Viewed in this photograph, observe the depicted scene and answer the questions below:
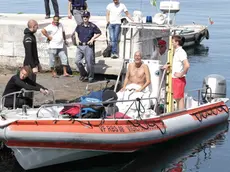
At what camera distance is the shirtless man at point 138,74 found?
1195 cm

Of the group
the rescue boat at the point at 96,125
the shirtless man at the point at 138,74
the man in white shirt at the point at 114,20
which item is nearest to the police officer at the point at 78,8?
the man in white shirt at the point at 114,20

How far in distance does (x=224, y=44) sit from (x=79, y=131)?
2099 cm

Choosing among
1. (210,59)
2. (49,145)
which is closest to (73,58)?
(49,145)

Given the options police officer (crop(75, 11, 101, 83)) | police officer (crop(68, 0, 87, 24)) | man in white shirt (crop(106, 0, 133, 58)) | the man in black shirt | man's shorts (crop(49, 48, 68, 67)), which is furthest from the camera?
police officer (crop(68, 0, 87, 24))

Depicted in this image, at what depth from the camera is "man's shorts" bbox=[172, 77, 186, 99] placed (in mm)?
12039

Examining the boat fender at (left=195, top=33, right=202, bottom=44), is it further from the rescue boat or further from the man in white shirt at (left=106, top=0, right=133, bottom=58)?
the rescue boat

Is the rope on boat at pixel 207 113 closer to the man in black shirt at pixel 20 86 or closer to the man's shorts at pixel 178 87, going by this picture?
the man's shorts at pixel 178 87

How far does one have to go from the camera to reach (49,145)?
10211mm

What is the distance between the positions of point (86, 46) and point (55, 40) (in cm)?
90

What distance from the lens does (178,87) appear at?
1213cm

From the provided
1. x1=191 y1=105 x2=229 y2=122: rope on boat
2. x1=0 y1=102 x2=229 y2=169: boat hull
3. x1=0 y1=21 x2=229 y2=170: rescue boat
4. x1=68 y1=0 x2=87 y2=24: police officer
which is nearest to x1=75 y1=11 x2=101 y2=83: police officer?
x1=68 y1=0 x2=87 y2=24: police officer

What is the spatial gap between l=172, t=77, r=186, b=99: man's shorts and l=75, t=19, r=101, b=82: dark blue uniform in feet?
11.1

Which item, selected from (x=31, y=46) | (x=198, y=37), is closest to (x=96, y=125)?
(x=31, y=46)

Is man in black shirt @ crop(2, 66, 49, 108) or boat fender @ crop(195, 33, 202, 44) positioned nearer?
man in black shirt @ crop(2, 66, 49, 108)
